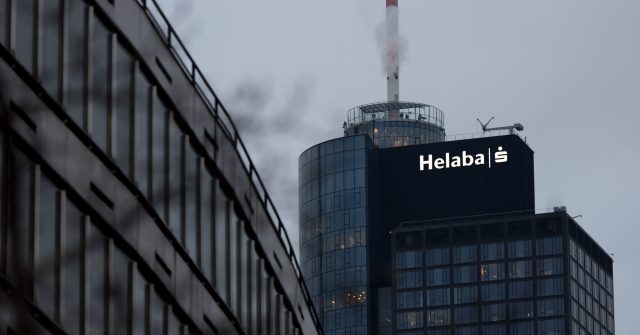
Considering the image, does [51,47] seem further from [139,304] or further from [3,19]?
[139,304]

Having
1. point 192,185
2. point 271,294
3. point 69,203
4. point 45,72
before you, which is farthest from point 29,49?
point 271,294

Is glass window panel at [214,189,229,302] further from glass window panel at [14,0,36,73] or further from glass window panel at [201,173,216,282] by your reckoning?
glass window panel at [14,0,36,73]

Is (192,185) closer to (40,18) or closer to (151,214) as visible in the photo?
(151,214)

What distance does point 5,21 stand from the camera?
3438 cm

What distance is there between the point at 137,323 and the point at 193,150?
7250 mm

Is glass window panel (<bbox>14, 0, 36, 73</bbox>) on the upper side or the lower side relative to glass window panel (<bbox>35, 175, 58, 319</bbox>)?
upper

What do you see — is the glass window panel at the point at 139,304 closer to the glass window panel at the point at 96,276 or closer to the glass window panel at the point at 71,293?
the glass window panel at the point at 96,276

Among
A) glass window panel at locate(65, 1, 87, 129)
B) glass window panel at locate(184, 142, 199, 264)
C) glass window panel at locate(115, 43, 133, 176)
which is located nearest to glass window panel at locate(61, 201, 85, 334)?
glass window panel at locate(65, 1, 87, 129)

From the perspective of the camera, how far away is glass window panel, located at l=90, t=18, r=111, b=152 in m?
37.8

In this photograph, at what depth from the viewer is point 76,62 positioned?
120 feet

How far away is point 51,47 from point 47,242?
445 centimetres

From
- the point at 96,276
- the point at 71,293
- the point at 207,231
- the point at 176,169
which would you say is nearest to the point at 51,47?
the point at 96,276

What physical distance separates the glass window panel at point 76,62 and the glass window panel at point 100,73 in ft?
1.12

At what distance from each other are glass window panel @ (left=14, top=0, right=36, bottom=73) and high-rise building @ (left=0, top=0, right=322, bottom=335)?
0.11ft
